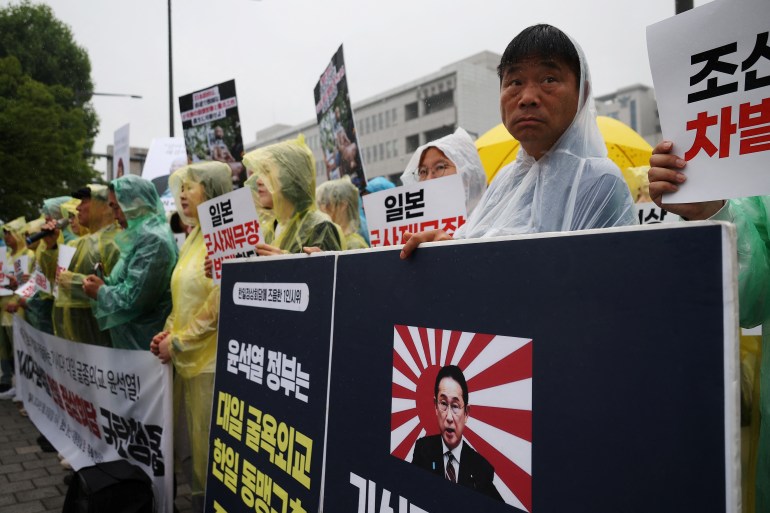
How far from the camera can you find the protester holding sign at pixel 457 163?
3229 mm

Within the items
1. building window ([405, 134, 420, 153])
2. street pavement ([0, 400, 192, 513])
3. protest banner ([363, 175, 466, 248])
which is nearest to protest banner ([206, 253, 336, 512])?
protest banner ([363, 175, 466, 248])

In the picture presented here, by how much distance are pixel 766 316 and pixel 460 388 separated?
883 mm

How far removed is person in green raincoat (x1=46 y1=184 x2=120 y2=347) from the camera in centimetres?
449

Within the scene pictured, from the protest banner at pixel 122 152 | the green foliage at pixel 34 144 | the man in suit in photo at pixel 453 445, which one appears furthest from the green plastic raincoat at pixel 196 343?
the green foliage at pixel 34 144

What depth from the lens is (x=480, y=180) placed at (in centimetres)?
335

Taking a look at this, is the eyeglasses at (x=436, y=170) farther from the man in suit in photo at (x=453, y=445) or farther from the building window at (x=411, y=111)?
the building window at (x=411, y=111)

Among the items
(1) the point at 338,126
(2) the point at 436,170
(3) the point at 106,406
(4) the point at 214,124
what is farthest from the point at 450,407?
(4) the point at 214,124

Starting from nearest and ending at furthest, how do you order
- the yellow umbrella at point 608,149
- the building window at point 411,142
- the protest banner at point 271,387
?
the protest banner at point 271,387, the yellow umbrella at point 608,149, the building window at point 411,142

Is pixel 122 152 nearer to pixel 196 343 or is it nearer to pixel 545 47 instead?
pixel 196 343

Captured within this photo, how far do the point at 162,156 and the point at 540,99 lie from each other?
26.7 feet

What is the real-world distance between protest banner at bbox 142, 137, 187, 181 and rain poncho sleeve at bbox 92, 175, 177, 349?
4.40 m

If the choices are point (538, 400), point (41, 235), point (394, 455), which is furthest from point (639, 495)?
point (41, 235)

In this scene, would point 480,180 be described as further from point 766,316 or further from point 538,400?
point 538,400

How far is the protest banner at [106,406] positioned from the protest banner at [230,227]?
75 centimetres
